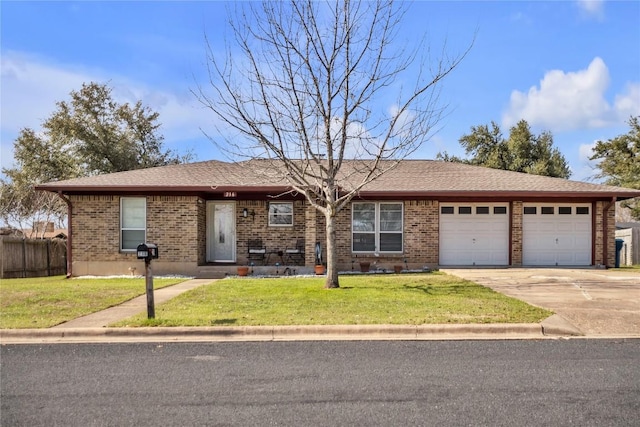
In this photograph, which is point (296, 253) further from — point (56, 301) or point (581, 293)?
point (581, 293)

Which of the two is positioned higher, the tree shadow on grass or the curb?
the tree shadow on grass

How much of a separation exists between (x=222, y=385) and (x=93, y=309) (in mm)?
5408

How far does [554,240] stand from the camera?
18281 mm

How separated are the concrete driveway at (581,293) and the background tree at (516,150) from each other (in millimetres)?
20384

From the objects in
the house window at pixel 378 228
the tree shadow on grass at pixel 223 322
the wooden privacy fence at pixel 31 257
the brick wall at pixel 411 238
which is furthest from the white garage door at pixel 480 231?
the wooden privacy fence at pixel 31 257

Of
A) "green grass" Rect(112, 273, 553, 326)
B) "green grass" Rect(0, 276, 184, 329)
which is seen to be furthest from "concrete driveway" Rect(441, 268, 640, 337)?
"green grass" Rect(0, 276, 184, 329)

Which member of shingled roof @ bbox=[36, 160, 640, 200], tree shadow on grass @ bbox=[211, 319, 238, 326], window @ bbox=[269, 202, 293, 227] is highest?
shingled roof @ bbox=[36, 160, 640, 200]

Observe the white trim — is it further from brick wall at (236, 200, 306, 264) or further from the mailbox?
the mailbox

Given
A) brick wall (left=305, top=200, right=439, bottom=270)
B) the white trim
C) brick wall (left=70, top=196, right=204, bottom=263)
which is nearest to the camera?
brick wall (left=70, top=196, right=204, bottom=263)

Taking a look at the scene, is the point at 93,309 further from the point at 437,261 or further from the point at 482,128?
the point at 482,128

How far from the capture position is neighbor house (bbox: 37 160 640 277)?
1741 centimetres

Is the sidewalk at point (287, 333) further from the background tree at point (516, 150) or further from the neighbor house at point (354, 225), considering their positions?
the background tree at point (516, 150)

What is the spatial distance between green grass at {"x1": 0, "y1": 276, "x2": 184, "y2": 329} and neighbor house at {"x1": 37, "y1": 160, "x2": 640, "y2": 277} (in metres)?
3.38

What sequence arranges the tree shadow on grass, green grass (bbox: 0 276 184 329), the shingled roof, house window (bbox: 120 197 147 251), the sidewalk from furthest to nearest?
house window (bbox: 120 197 147 251) < the shingled roof < green grass (bbox: 0 276 184 329) < the tree shadow on grass < the sidewalk
